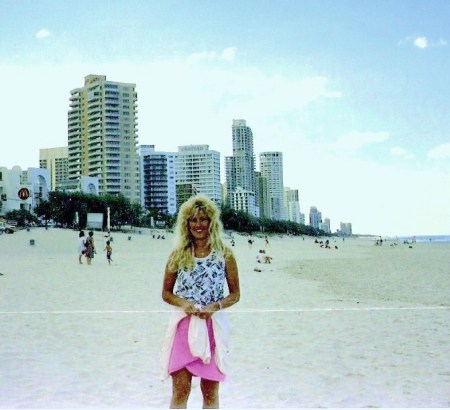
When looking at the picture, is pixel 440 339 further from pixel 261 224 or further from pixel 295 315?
pixel 261 224

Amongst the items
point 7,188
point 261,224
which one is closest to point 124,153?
point 261,224

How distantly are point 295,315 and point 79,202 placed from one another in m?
67.3

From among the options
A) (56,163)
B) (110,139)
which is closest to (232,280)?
(110,139)

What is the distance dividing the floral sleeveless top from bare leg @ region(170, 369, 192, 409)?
1.29 ft

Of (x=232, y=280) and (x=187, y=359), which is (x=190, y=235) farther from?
(x=187, y=359)

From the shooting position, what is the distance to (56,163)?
618 feet

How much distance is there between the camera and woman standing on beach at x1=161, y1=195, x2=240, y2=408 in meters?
3.03

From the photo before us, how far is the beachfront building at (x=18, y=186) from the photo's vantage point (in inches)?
3187

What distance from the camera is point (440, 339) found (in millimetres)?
7098

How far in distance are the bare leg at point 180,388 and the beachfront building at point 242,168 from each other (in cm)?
16907

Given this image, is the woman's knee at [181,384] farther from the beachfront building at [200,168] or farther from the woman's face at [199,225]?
the beachfront building at [200,168]

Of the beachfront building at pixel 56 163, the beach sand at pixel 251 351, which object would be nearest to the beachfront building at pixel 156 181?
the beachfront building at pixel 56 163

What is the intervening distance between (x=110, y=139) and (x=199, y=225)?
135060 mm

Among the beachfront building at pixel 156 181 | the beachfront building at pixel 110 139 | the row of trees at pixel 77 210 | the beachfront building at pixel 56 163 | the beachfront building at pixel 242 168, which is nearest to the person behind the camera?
the row of trees at pixel 77 210
